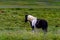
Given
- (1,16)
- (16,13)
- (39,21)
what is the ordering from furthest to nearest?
(16,13) → (1,16) → (39,21)

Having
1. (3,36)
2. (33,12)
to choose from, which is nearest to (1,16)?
(33,12)

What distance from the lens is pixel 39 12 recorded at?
16.3 m

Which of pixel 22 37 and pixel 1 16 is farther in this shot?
pixel 1 16

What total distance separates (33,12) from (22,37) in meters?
9.23

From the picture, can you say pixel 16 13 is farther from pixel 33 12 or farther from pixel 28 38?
pixel 28 38

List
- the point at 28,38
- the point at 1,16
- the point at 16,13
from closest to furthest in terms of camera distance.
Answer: the point at 28,38 → the point at 1,16 → the point at 16,13

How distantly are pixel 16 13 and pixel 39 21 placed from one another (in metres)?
6.86

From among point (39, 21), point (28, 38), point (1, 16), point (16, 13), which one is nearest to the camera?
point (28, 38)

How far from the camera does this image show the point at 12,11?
54.4 ft

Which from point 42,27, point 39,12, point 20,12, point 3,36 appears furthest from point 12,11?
point 3,36

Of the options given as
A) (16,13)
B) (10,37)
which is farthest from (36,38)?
(16,13)

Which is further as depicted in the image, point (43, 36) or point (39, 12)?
point (39, 12)

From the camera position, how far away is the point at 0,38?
287 inches

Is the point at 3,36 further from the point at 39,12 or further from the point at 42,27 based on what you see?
the point at 39,12
